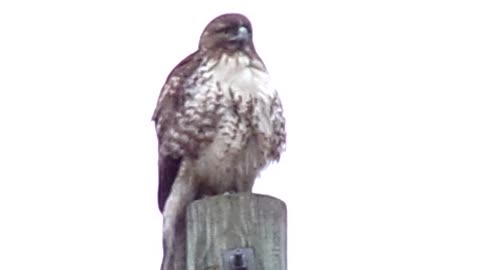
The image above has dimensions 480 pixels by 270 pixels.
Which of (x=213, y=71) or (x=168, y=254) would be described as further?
(x=213, y=71)

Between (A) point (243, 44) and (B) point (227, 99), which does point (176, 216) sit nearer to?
(B) point (227, 99)

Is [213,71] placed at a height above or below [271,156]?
above

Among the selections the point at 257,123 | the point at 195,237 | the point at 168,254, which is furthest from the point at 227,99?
the point at 195,237

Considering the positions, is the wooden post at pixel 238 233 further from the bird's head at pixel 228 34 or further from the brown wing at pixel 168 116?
the bird's head at pixel 228 34

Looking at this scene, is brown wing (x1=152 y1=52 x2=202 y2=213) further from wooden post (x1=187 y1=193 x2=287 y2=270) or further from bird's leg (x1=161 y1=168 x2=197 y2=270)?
wooden post (x1=187 y1=193 x2=287 y2=270)

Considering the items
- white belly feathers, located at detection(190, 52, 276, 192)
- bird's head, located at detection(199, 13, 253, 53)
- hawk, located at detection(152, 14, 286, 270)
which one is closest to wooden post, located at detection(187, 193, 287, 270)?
hawk, located at detection(152, 14, 286, 270)

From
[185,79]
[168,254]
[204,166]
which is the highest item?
[185,79]
